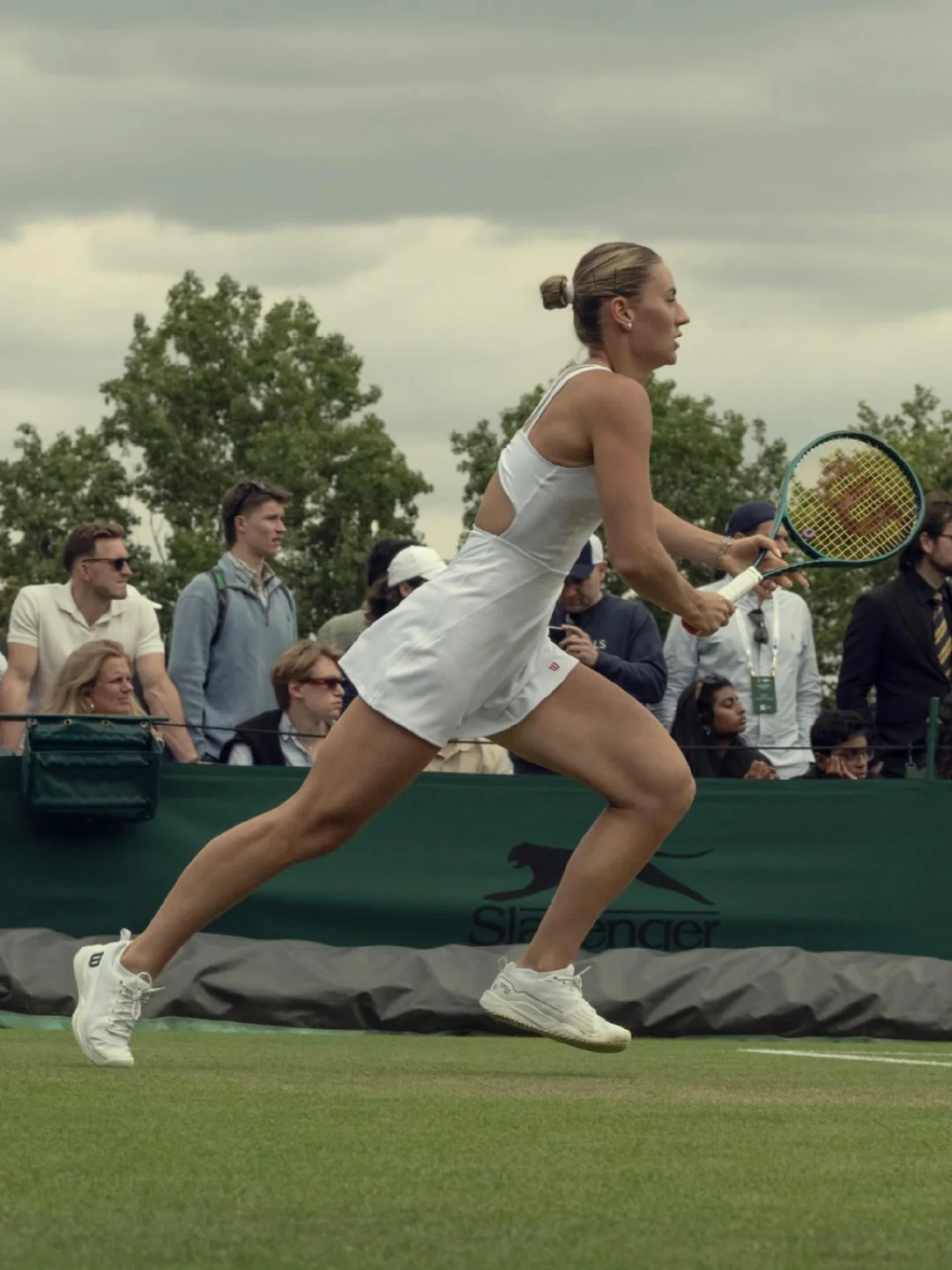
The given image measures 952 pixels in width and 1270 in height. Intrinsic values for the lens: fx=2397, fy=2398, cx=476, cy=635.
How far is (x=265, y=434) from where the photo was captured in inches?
2734

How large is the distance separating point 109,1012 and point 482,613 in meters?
1.46

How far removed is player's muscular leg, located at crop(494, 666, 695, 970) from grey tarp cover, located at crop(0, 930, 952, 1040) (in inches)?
129

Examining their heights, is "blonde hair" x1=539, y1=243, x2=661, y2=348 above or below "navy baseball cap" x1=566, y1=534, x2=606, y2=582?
above

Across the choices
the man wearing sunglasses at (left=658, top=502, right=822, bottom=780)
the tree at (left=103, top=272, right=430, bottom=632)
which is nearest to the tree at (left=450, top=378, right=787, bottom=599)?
the tree at (left=103, top=272, right=430, bottom=632)

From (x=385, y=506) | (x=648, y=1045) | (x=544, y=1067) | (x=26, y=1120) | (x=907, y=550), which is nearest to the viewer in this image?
(x=26, y=1120)

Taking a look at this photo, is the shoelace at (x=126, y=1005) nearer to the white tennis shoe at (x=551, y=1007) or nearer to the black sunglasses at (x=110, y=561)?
the white tennis shoe at (x=551, y=1007)

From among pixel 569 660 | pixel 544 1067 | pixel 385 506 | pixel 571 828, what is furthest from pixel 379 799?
pixel 385 506

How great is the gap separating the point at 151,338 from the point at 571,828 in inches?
2496

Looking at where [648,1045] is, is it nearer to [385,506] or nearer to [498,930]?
[498,930]

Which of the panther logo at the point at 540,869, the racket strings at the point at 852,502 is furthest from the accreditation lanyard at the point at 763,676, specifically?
the racket strings at the point at 852,502

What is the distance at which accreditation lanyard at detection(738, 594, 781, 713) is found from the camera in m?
11.3

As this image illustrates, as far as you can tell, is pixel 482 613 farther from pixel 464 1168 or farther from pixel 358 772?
pixel 464 1168

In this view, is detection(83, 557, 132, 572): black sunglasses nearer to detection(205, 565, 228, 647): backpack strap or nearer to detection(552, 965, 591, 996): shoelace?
detection(205, 565, 228, 647): backpack strap

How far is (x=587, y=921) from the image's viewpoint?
6699 mm
